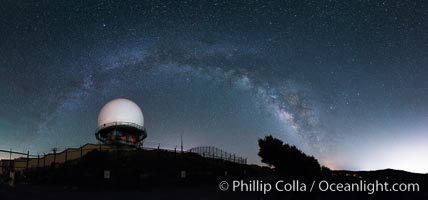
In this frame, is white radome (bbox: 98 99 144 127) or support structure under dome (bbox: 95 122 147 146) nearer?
support structure under dome (bbox: 95 122 147 146)

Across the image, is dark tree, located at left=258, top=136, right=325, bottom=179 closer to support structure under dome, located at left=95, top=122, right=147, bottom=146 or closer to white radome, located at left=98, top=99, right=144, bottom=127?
support structure under dome, located at left=95, top=122, right=147, bottom=146

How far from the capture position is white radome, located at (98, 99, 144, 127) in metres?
45.9

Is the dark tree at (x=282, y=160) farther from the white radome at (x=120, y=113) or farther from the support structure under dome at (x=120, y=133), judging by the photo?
the white radome at (x=120, y=113)

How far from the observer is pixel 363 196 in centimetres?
2231

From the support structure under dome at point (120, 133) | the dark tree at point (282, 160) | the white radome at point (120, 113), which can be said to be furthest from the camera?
the white radome at point (120, 113)

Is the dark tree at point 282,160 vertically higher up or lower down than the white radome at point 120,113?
lower down

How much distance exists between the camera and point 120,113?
46.6 meters

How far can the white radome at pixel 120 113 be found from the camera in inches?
1809

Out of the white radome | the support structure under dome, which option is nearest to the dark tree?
the support structure under dome

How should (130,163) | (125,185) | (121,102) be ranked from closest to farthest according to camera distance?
(125,185) → (130,163) → (121,102)

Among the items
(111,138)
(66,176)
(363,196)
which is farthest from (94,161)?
(363,196)

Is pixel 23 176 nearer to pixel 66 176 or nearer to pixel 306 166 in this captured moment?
pixel 66 176

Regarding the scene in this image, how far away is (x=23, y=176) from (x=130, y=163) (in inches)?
702

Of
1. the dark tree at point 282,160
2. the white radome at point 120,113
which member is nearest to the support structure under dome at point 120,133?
the white radome at point 120,113
